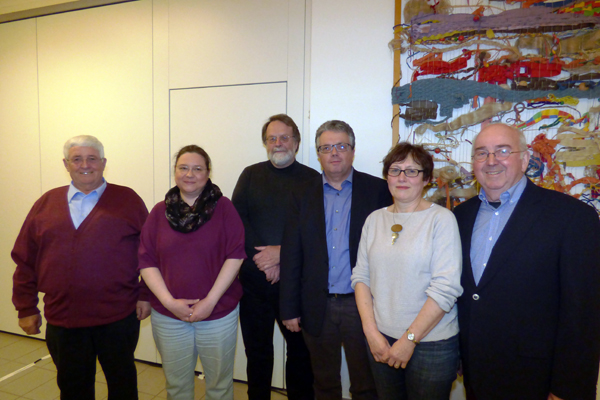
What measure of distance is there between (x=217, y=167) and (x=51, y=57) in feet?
6.56

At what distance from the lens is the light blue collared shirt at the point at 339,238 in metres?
1.65

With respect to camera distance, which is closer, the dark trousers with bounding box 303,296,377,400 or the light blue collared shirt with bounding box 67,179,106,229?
the dark trousers with bounding box 303,296,377,400

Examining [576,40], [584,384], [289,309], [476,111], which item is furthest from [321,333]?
[576,40]

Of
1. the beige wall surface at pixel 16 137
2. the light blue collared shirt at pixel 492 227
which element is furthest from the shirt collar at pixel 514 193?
the beige wall surface at pixel 16 137

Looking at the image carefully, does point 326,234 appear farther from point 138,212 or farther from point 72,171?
point 72,171

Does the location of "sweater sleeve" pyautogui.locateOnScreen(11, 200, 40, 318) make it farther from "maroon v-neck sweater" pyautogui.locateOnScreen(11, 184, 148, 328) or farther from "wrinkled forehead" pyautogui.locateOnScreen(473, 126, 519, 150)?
"wrinkled forehead" pyautogui.locateOnScreen(473, 126, 519, 150)

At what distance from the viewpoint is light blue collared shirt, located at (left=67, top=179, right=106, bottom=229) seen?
5.87 ft

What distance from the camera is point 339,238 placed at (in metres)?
1.67

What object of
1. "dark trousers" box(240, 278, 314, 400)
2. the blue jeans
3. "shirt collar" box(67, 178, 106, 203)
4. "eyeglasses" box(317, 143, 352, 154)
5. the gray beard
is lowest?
"dark trousers" box(240, 278, 314, 400)

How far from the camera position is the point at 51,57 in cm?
307

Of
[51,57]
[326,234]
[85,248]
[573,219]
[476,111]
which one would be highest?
[51,57]

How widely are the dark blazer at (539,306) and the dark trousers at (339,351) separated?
19.7 inches

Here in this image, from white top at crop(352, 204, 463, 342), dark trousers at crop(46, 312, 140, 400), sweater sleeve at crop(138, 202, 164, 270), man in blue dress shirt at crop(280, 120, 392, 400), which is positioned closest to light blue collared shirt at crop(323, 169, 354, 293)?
man in blue dress shirt at crop(280, 120, 392, 400)

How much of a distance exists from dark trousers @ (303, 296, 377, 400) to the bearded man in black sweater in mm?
358
